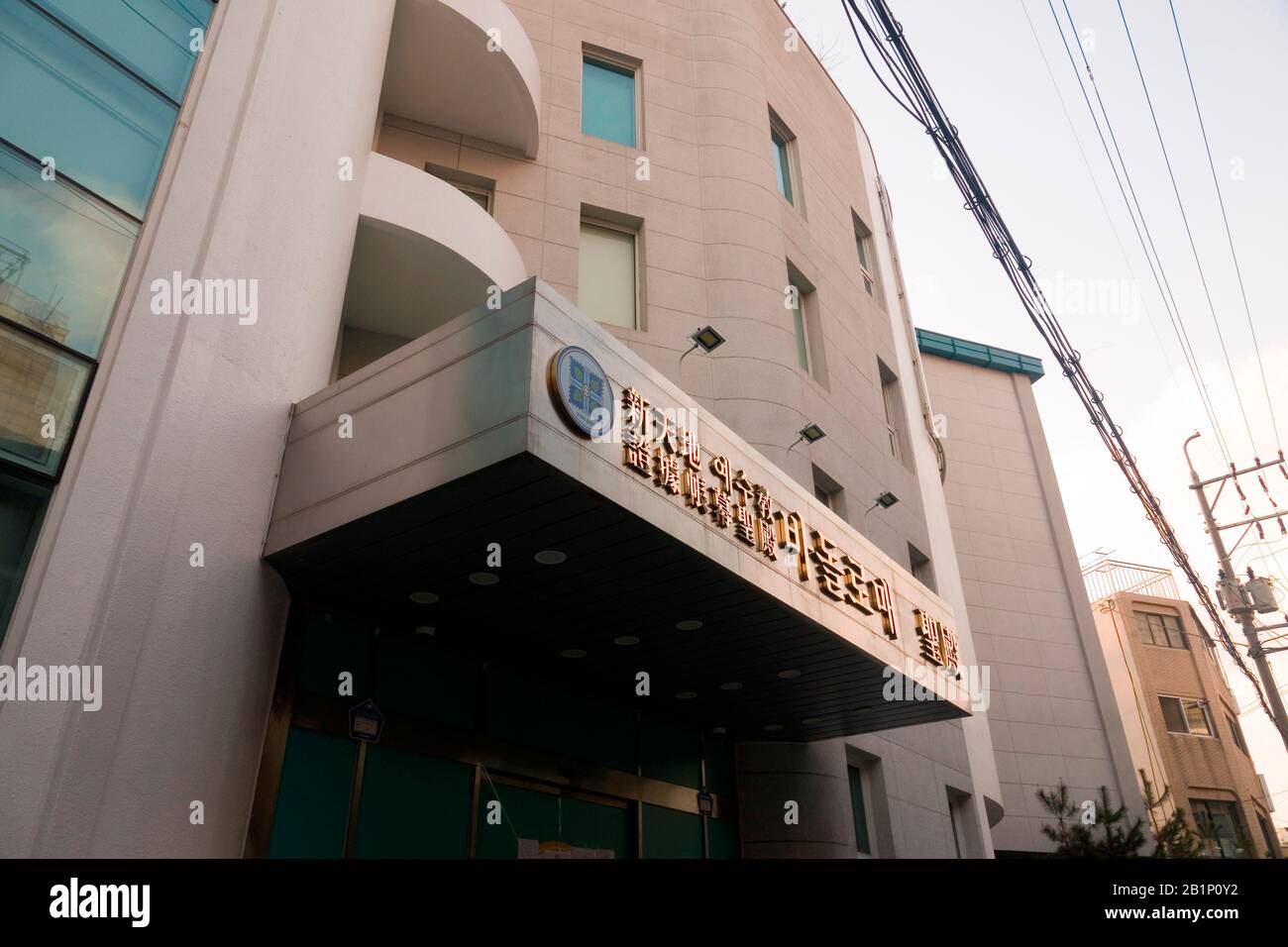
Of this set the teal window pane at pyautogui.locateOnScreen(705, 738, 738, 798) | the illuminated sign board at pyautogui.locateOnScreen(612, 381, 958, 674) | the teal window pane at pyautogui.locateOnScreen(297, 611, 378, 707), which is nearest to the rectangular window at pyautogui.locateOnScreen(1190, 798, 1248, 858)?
the teal window pane at pyautogui.locateOnScreen(705, 738, 738, 798)

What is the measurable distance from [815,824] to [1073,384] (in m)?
12.8

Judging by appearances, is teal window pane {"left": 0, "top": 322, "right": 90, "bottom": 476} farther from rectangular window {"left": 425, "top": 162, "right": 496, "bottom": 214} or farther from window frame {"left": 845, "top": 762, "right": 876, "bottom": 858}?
window frame {"left": 845, "top": 762, "right": 876, "bottom": 858}

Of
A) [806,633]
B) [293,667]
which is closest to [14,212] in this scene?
[293,667]

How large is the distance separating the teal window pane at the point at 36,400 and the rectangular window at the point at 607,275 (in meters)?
7.90

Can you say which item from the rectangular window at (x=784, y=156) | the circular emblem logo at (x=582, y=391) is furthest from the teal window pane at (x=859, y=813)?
the rectangular window at (x=784, y=156)

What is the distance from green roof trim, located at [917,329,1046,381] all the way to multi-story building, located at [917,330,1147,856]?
0.05 meters

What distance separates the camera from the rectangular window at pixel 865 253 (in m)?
20.6

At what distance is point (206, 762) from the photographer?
6.72 meters

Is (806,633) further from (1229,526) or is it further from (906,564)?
(1229,526)

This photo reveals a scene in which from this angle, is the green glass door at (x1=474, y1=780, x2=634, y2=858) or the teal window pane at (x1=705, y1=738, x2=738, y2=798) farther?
the teal window pane at (x1=705, y1=738, x2=738, y2=798)

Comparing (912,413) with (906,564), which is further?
(912,413)

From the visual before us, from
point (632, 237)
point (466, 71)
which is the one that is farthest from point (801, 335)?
point (466, 71)

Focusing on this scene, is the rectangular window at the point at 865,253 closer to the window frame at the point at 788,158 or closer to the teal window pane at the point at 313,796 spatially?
the window frame at the point at 788,158

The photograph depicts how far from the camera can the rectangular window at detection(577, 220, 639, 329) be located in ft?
45.5
